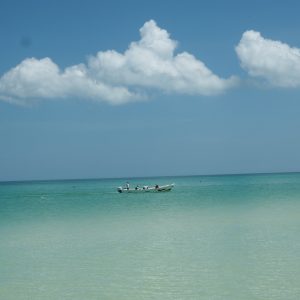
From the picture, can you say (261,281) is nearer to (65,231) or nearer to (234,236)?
(234,236)

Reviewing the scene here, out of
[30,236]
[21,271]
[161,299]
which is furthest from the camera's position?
[30,236]

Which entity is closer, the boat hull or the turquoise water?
the turquoise water

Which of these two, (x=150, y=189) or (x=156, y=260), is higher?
(x=150, y=189)

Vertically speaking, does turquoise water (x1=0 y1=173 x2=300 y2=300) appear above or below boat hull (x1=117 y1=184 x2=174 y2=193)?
below

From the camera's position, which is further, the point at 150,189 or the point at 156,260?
the point at 150,189

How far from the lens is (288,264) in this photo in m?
12.1

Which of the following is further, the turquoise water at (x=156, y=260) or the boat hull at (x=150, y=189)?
the boat hull at (x=150, y=189)

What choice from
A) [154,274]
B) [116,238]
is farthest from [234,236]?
[154,274]

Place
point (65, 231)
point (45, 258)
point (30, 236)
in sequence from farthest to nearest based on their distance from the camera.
Answer: point (65, 231), point (30, 236), point (45, 258)

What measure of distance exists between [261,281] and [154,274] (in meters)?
2.53

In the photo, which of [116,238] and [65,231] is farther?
[65,231]

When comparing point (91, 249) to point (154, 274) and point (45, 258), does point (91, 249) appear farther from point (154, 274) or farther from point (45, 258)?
point (154, 274)

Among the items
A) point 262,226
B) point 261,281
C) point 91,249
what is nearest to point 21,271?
point 91,249

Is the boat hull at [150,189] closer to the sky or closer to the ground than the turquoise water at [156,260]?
closer to the sky
